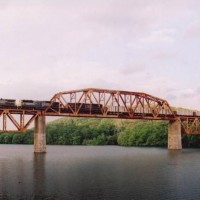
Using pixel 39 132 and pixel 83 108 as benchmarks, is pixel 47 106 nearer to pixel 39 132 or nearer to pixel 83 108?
pixel 39 132

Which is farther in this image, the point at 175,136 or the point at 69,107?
the point at 175,136

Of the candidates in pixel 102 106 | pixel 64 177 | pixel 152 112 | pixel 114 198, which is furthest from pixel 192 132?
pixel 114 198

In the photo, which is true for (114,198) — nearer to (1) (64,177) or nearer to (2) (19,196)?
(2) (19,196)

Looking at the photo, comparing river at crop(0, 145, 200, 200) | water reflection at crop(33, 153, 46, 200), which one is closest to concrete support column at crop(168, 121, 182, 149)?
river at crop(0, 145, 200, 200)

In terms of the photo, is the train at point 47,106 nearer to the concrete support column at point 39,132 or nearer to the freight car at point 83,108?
the freight car at point 83,108

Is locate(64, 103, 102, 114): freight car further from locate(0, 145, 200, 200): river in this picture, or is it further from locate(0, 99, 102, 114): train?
locate(0, 145, 200, 200): river

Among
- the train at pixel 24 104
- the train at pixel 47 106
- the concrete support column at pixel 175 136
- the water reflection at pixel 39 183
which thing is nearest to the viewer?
the water reflection at pixel 39 183

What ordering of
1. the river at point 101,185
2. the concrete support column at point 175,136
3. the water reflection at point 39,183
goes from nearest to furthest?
the water reflection at point 39,183
the river at point 101,185
the concrete support column at point 175,136

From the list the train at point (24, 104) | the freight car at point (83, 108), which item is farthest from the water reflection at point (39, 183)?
the freight car at point (83, 108)

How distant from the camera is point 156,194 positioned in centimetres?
5200

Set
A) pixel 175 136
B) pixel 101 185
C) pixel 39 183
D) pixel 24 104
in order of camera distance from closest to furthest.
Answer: pixel 101 185
pixel 39 183
pixel 24 104
pixel 175 136

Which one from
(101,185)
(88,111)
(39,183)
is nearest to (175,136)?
(88,111)

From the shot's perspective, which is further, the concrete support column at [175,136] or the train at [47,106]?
the concrete support column at [175,136]

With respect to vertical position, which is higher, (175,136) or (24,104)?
(24,104)
